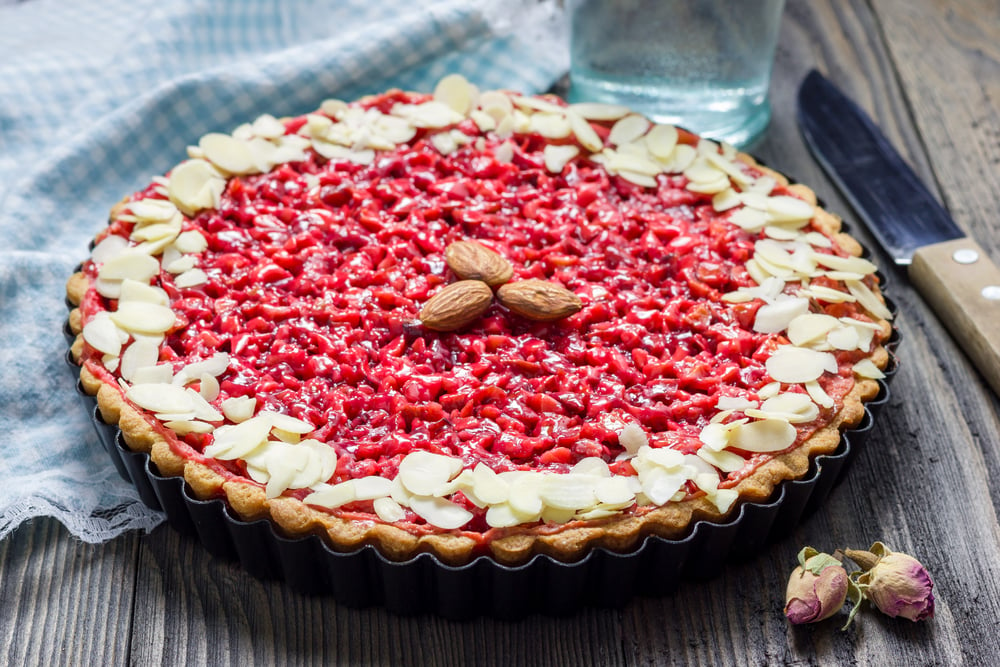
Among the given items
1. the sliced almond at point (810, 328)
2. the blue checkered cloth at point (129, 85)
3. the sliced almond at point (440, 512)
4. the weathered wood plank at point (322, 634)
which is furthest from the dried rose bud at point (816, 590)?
the blue checkered cloth at point (129, 85)

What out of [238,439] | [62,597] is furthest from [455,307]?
[62,597]

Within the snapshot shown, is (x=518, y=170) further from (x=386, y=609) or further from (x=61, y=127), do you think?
(x=61, y=127)

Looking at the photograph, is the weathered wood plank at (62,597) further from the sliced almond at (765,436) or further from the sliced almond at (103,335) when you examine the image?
the sliced almond at (765,436)

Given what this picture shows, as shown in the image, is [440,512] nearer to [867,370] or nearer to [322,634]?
[322,634]

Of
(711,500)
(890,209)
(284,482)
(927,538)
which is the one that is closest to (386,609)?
(284,482)

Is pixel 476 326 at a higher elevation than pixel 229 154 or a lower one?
lower

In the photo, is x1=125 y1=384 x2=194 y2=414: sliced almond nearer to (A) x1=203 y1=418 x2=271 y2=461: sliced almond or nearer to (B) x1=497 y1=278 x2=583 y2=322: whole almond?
(A) x1=203 y1=418 x2=271 y2=461: sliced almond
